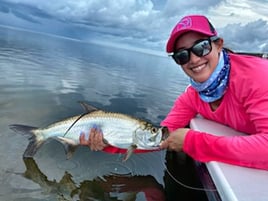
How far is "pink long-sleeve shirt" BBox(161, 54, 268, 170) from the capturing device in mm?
2455

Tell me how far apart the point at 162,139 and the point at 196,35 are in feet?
4.01

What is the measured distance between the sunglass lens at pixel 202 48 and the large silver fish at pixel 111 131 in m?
1.01

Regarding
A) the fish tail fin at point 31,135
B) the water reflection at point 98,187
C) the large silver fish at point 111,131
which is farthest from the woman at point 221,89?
the fish tail fin at point 31,135

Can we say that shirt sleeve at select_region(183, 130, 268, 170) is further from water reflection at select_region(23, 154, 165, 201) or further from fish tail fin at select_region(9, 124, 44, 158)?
fish tail fin at select_region(9, 124, 44, 158)

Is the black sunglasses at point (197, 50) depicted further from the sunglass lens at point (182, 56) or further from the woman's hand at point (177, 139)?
the woman's hand at point (177, 139)

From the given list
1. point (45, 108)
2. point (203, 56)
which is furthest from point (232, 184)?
point (45, 108)

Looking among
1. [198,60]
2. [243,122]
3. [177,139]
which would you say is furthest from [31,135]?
[243,122]

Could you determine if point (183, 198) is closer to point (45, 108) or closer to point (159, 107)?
point (45, 108)

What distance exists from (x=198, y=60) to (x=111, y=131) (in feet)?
4.58

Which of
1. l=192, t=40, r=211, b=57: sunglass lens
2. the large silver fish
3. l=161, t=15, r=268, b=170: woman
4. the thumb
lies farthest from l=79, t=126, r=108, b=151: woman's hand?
l=192, t=40, r=211, b=57: sunglass lens

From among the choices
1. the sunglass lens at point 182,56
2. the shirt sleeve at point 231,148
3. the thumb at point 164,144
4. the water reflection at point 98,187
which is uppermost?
the sunglass lens at point 182,56

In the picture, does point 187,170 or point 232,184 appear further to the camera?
point 187,170

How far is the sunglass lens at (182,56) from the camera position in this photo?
9.05 feet

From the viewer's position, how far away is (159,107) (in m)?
9.18
